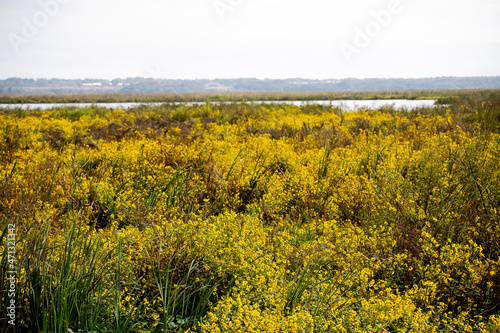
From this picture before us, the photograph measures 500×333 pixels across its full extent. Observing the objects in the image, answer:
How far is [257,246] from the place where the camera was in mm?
3312

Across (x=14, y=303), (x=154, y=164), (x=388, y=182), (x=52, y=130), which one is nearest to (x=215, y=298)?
(x=14, y=303)

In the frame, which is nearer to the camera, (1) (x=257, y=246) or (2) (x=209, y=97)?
(1) (x=257, y=246)

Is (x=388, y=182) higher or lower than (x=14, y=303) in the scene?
higher

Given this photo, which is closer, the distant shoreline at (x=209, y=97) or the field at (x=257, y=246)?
the field at (x=257, y=246)

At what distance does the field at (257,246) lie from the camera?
2.62 meters

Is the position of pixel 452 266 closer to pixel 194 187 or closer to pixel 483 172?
pixel 483 172

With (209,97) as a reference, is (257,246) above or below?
below

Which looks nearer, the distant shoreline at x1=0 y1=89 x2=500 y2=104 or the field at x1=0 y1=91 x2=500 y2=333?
the field at x1=0 y1=91 x2=500 y2=333

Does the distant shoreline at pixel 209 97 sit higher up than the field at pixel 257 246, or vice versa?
the distant shoreline at pixel 209 97

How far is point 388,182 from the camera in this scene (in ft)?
16.2

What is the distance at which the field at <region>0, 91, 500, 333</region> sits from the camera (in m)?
2.62

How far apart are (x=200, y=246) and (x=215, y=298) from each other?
418 mm

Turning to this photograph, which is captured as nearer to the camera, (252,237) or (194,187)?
(252,237)

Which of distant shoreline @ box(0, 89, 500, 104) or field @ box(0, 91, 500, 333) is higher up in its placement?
distant shoreline @ box(0, 89, 500, 104)
